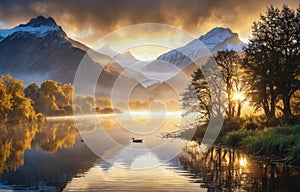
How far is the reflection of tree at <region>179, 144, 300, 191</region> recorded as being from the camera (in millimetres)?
30619

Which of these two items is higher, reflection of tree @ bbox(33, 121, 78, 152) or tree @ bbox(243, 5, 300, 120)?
tree @ bbox(243, 5, 300, 120)

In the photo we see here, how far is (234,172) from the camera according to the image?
37.2 metres

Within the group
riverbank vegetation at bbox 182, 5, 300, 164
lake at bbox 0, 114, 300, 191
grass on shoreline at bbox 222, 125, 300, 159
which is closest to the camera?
lake at bbox 0, 114, 300, 191

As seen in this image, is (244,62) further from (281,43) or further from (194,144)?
(194,144)

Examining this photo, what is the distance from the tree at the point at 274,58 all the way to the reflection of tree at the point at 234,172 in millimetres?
15765

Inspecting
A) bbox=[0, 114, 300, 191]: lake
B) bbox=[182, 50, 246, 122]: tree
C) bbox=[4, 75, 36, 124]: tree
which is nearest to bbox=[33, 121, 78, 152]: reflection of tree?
bbox=[0, 114, 300, 191]: lake

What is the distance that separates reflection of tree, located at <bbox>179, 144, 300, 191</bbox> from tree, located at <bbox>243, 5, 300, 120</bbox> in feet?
51.7

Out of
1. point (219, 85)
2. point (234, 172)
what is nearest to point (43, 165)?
point (234, 172)

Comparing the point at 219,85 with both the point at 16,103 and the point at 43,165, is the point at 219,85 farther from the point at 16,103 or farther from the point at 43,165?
the point at 16,103

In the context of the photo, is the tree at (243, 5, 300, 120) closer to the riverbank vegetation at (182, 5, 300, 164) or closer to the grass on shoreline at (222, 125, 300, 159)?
the riverbank vegetation at (182, 5, 300, 164)

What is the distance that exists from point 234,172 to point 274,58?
95.6ft

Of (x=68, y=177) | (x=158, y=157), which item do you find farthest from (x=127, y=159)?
(x=68, y=177)

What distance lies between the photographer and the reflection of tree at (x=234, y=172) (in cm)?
3062

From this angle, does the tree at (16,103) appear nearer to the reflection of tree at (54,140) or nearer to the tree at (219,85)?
the reflection of tree at (54,140)
